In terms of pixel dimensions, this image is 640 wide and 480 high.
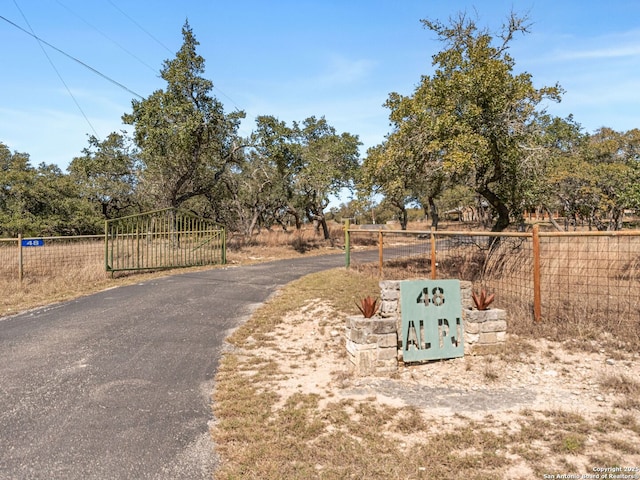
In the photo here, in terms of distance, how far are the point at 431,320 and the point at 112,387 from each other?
4.26 m

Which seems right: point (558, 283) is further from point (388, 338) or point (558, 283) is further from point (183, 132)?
point (183, 132)

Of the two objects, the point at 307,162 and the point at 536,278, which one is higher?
the point at 307,162

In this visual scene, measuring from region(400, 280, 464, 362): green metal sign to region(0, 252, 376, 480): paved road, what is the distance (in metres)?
2.75

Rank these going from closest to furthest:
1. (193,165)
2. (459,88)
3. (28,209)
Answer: (459,88)
(193,165)
(28,209)

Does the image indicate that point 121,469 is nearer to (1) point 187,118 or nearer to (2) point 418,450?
(2) point 418,450

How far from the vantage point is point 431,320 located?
532cm

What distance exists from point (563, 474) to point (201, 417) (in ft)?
10.6

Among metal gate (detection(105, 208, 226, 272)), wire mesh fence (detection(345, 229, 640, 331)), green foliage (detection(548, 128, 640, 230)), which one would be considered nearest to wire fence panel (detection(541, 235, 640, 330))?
wire mesh fence (detection(345, 229, 640, 331))

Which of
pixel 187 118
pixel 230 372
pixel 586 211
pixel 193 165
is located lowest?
pixel 230 372

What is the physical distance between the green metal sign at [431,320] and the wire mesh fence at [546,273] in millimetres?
1860

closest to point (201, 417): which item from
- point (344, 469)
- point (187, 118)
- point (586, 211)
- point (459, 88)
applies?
point (344, 469)

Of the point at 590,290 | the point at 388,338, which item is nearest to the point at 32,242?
the point at 388,338

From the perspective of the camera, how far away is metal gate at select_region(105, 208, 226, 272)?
1324 cm

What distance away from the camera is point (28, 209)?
2834 cm
